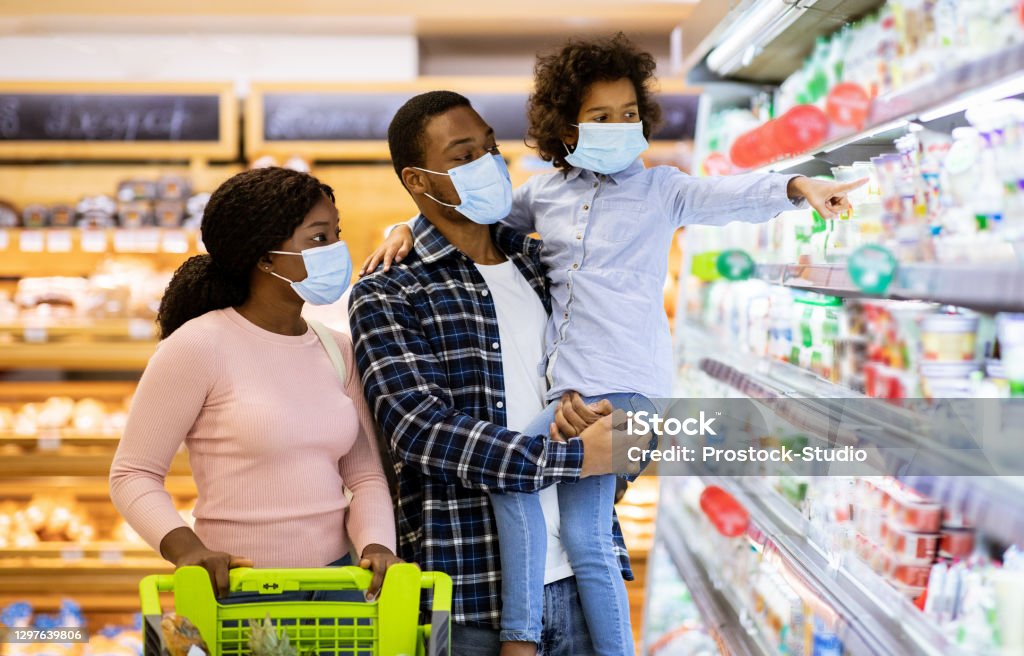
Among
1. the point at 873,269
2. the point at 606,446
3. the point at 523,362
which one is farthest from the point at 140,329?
the point at 873,269

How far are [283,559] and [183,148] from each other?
357 centimetres

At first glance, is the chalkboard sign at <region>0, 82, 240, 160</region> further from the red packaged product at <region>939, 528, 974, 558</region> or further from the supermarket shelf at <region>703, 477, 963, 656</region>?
the red packaged product at <region>939, 528, 974, 558</region>

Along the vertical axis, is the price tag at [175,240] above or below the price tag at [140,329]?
above

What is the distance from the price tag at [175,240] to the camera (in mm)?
4801

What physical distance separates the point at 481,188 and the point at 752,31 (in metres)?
1.34

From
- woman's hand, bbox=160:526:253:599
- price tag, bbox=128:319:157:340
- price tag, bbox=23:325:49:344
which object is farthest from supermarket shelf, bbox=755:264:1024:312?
price tag, bbox=23:325:49:344

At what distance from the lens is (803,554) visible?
2346 millimetres

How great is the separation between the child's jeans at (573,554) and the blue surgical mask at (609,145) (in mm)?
485

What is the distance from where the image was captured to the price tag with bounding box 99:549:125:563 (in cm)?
446

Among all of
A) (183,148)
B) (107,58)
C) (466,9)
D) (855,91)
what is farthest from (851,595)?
(107,58)

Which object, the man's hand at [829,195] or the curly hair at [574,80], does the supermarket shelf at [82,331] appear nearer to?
the curly hair at [574,80]

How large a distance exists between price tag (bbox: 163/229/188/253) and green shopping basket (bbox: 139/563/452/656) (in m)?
3.46

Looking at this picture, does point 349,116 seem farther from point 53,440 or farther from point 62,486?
point 62,486

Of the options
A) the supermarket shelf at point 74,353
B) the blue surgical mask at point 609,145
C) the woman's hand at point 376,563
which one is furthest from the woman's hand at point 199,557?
the supermarket shelf at point 74,353
